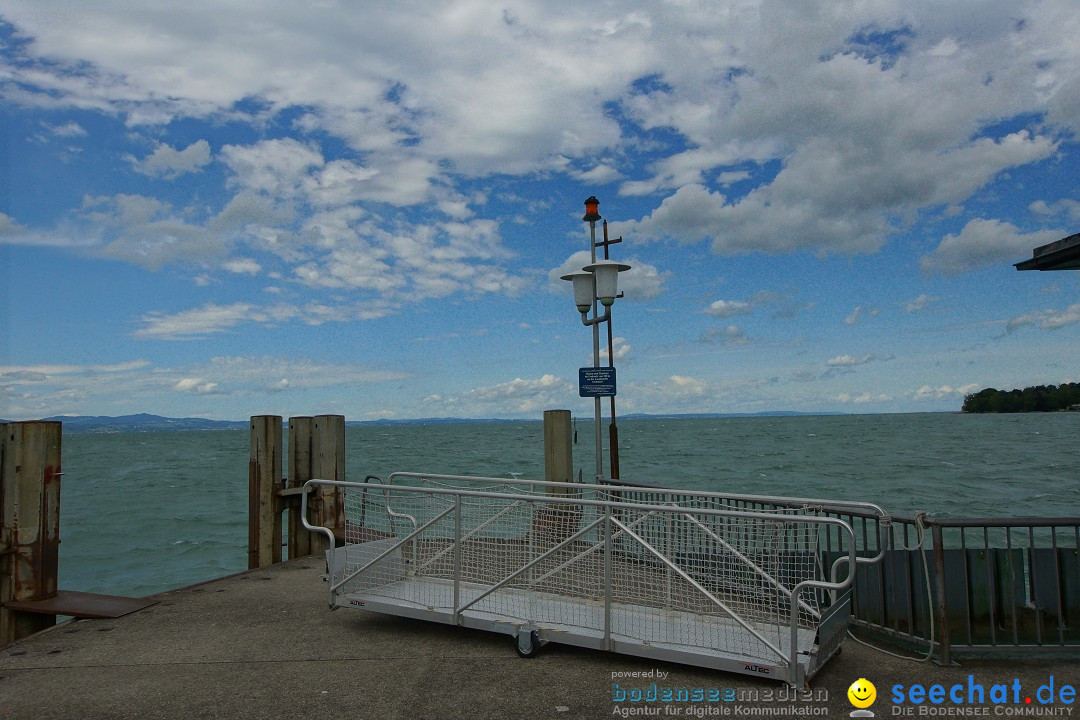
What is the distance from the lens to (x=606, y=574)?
16.8ft

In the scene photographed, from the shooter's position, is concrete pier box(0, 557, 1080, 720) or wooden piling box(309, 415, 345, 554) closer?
concrete pier box(0, 557, 1080, 720)

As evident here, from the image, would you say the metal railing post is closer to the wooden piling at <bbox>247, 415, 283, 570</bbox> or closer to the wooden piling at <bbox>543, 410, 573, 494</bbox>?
the wooden piling at <bbox>543, 410, 573, 494</bbox>

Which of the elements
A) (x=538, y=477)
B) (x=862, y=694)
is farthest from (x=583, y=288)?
(x=538, y=477)

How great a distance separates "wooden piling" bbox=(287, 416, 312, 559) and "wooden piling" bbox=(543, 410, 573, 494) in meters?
2.96

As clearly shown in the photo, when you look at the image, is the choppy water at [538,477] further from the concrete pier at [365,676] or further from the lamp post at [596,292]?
the concrete pier at [365,676]

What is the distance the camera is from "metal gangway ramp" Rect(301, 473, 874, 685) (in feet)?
16.1

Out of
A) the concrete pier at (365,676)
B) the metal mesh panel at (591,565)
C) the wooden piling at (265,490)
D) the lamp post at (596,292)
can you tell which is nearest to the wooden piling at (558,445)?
the lamp post at (596,292)

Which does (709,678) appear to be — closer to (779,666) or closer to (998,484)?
(779,666)

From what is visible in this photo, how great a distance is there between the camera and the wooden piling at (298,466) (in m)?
9.41

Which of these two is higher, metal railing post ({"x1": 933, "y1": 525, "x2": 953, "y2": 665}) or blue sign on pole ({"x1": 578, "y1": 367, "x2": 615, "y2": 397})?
blue sign on pole ({"x1": 578, "y1": 367, "x2": 615, "y2": 397})

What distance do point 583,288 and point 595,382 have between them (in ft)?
4.00

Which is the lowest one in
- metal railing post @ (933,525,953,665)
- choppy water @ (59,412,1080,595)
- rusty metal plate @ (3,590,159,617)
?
choppy water @ (59,412,1080,595)

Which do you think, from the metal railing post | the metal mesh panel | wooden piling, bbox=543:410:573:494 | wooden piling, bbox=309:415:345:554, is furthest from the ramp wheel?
wooden piling, bbox=309:415:345:554

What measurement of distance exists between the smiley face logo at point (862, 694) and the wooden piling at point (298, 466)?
679 cm
